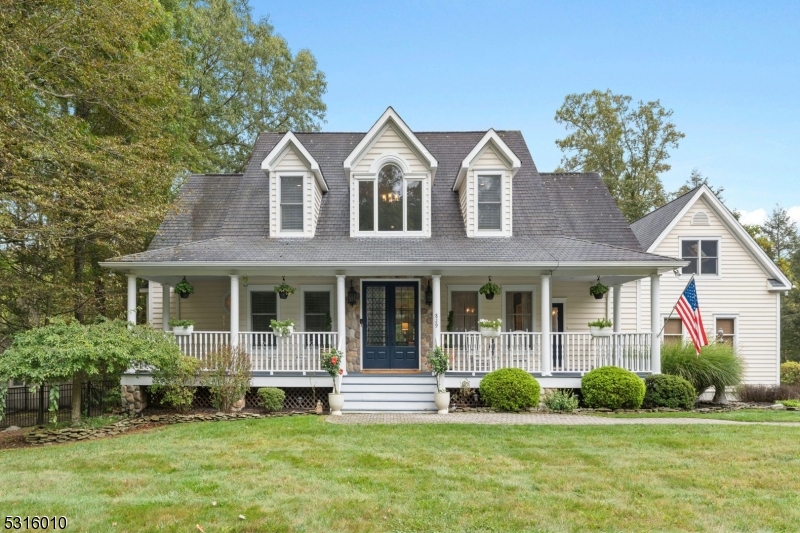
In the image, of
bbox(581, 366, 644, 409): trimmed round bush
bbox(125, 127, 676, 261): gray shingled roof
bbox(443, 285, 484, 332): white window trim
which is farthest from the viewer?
bbox(443, 285, 484, 332): white window trim

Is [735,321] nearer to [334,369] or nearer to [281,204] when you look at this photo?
[334,369]

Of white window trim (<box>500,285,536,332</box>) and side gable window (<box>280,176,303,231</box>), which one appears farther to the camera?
white window trim (<box>500,285,536,332</box>)

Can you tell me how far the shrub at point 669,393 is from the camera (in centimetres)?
1126

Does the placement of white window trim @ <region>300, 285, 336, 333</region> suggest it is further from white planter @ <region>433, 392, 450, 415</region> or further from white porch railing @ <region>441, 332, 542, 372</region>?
white planter @ <region>433, 392, 450, 415</region>

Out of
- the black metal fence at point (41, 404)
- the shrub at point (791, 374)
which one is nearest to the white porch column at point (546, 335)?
the black metal fence at point (41, 404)

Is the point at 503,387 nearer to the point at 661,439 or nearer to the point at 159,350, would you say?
the point at 661,439

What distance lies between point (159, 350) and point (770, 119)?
85.3 feet

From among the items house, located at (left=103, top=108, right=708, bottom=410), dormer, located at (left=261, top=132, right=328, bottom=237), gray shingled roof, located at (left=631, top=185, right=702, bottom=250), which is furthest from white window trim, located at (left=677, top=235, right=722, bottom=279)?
dormer, located at (left=261, top=132, right=328, bottom=237)

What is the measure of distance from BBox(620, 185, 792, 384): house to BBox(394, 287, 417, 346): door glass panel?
290 inches

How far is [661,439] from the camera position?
26.3 feet

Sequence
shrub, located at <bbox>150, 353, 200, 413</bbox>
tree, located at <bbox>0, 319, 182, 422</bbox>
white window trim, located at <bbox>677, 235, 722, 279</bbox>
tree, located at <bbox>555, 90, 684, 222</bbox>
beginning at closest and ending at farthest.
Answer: tree, located at <bbox>0, 319, 182, 422</bbox> < shrub, located at <bbox>150, 353, 200, 413</bbox> < white window trim, located at <bbox>677, 235, 722, 279</bbox> < tree, located at <bbox>555, 90, 684, 222</bbox>

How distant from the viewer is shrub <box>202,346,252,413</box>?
1089 centimetres

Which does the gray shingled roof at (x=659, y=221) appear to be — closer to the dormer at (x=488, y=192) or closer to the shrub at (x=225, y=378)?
the dormer at (x=488, y=192)

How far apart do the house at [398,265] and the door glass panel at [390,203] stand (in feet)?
0.10
